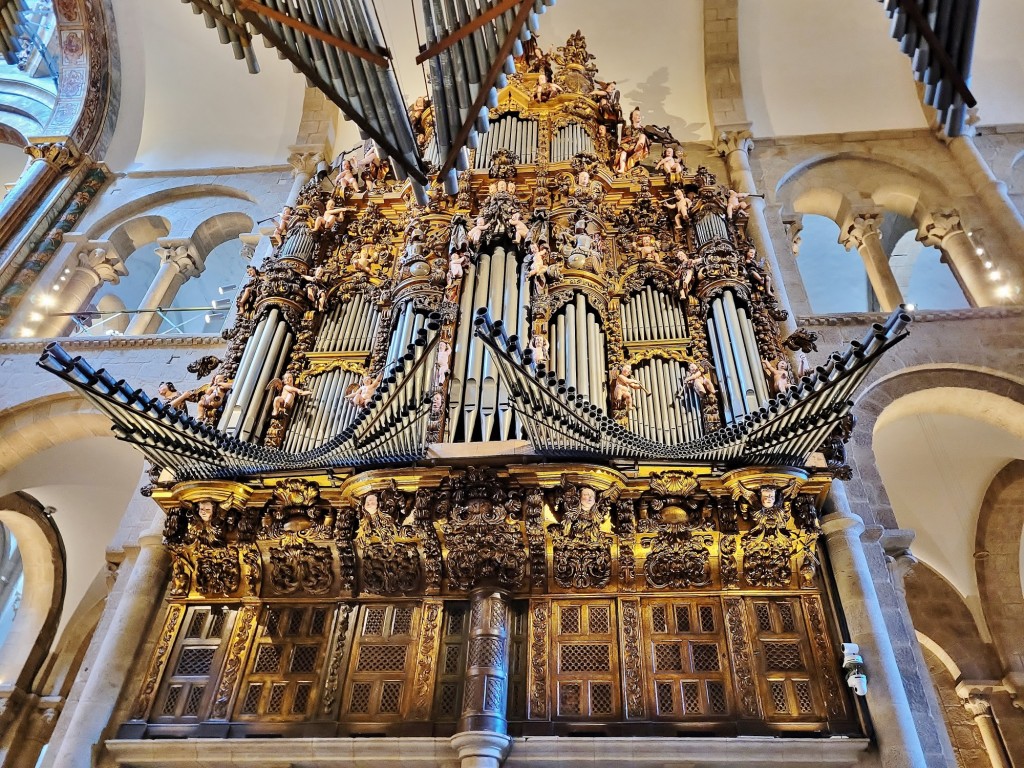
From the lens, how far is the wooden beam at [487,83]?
7629 millimetres

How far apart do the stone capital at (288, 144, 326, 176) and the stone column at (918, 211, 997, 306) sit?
11389 mm

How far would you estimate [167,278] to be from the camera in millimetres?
14297

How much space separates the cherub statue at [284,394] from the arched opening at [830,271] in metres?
13.0

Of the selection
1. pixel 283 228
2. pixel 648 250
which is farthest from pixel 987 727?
pixel 283 228

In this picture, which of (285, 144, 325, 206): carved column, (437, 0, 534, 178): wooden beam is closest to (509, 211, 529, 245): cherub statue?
(437, 0, 534, 178): wooden beam

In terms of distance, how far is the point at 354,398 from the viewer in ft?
28.3

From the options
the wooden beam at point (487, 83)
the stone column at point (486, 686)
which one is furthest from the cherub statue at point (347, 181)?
the stone column at point (486, 686)

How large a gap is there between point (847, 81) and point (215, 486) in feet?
46.1

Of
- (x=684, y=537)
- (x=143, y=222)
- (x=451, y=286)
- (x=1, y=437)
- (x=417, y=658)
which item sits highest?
(x=143, y=222)

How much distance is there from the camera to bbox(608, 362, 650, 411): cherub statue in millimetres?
8281

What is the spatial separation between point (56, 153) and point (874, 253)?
52.0ft

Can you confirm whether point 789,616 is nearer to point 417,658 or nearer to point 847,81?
point 417,658

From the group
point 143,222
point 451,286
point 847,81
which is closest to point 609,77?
point 847,81

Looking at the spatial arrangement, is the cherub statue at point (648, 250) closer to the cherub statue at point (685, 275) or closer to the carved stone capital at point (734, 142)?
the cherub statue at point (685, 275)
